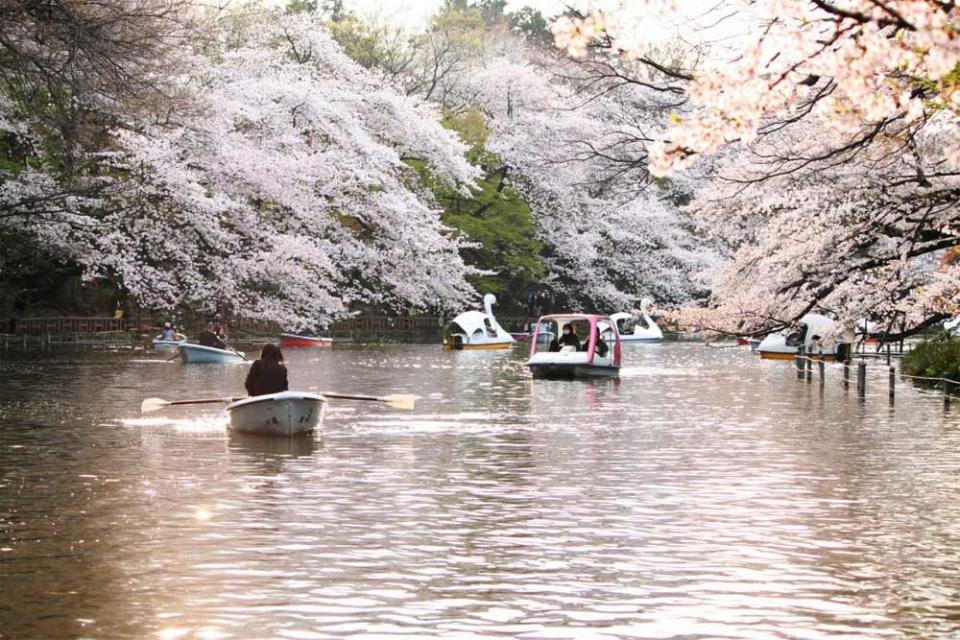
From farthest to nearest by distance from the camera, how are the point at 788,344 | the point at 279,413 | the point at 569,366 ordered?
the point at 788,344
the point at 569,366
the point at 279,413

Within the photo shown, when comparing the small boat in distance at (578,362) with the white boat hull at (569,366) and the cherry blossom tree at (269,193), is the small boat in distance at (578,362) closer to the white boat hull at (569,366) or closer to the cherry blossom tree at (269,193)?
the white boat hull at (569,366)

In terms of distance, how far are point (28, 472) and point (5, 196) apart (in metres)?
30.0

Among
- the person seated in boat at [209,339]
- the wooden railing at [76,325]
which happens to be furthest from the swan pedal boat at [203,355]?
the wooden railing at [76,325]

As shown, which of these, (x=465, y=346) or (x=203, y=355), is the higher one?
(x=465, y=346)

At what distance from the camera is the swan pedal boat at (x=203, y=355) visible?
1912 inches

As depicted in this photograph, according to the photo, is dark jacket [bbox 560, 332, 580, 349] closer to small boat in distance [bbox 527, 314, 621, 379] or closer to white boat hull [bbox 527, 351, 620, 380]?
small boat in distance [bbox 527, 314, 621, 379]

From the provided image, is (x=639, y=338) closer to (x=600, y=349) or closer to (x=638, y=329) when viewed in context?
(x=638, y=329)

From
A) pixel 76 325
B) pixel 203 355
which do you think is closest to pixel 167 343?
pixel 76 325

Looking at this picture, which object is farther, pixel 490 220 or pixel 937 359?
pixel 490 220

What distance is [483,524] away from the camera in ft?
48.2

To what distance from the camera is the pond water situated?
10445 mm

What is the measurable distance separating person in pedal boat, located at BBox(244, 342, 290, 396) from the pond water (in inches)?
41.6

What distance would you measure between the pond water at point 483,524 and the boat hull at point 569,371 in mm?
12139

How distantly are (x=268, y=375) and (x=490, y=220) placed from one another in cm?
5386
